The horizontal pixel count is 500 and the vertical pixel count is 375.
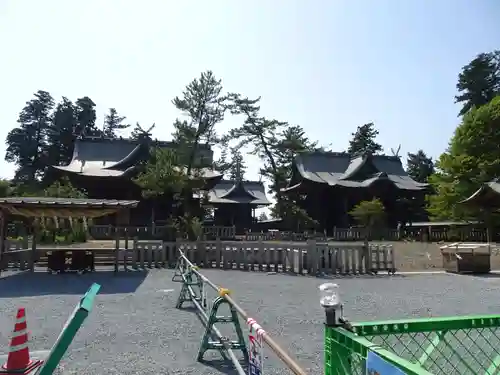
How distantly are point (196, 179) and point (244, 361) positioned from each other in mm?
19532

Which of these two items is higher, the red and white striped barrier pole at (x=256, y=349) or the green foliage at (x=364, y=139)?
the green foliage at (x=364, y=139)

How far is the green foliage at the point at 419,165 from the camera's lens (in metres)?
59.3

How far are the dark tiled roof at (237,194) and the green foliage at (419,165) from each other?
103ft

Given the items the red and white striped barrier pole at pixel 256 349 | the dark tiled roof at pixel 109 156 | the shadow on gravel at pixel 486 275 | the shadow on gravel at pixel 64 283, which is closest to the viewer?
the red and white striped barrier pole at pixel 256 349

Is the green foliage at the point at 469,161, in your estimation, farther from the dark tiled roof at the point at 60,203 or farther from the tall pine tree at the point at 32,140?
the tall pine tree at the point at 32,140

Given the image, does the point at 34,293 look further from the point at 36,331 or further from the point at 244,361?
the point at 244,361

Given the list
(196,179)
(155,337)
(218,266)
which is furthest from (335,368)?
(196,179)

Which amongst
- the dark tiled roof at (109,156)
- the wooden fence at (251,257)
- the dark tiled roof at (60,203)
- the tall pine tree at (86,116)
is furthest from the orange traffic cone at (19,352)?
the tall pine tree at (86,116)

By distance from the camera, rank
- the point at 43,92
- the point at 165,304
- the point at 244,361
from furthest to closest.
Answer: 1. the point at 43,92
2. the point at 165,304
3. the point at 244,361

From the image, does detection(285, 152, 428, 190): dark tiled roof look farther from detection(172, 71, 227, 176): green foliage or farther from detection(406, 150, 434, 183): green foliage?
detection(406, 150, 434, 183): green foliage

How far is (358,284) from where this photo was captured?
10.6 meters

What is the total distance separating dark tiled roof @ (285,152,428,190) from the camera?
Answer: 3338cm

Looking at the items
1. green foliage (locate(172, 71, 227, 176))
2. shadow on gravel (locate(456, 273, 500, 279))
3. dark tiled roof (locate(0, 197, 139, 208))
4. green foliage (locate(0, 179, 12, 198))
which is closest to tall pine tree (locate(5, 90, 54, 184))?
green foliage (locate(0, 179, 12, 198))

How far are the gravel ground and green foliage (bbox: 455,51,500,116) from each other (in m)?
42.8
